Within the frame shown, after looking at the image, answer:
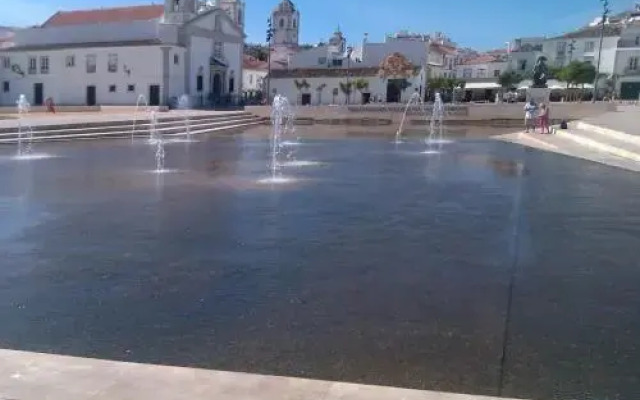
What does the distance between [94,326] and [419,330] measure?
2.26 metres

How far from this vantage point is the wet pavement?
12.4ft

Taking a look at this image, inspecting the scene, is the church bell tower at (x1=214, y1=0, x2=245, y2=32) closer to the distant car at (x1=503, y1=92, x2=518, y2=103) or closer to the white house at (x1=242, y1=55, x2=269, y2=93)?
the white house at (x1=242, y1=55, x2=269, y2=93)

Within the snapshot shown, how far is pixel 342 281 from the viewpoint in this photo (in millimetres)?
5375

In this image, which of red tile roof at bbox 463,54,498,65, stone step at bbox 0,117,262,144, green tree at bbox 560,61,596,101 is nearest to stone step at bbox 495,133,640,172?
stone step at bbox 0,117,262,144

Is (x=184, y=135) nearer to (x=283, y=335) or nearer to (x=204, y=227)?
(x=204, y=227)

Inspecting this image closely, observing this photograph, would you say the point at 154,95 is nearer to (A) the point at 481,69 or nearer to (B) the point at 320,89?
(B) the point at 320,89

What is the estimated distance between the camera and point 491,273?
18.3ft

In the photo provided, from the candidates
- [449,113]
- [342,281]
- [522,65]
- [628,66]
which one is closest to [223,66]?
[449,113]

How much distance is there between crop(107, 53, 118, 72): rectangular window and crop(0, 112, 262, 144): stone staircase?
811 inches

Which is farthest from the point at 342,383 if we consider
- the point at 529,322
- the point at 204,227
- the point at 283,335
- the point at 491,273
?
the point at 204,227

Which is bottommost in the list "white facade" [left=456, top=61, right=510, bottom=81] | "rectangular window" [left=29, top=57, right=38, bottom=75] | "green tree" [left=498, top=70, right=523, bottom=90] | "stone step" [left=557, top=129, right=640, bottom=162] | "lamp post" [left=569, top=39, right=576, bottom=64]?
"stone step" [left=557, top=129, right=640, bottom=162]

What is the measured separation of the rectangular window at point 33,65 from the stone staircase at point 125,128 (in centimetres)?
2771

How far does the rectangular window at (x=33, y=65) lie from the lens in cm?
5509

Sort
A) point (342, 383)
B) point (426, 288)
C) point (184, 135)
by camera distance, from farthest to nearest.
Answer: point (184, 135) → point (426, 288) → point (342, 383)
